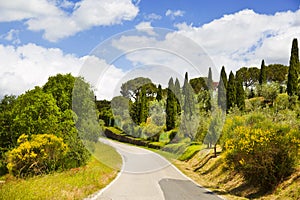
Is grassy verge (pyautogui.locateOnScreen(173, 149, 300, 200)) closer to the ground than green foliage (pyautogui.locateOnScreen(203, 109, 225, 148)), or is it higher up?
closer to the ground

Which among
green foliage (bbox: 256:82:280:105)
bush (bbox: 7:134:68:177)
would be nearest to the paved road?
bush (bbox: 7:134:68:177)

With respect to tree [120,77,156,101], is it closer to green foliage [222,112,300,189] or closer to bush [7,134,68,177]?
green foliage [222,112,300,189]

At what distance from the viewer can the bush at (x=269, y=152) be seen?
49.6 ft

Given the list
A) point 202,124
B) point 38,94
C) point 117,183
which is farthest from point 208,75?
point 38,94

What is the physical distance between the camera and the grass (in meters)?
10.8

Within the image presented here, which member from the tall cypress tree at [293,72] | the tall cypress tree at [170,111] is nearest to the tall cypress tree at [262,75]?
the tall cypress tree at [293,72]

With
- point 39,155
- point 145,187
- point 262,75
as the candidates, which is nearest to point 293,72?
point 262,75

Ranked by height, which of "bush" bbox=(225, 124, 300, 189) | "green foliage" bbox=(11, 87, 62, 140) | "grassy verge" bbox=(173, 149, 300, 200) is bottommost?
"grassy verge" bbox=(173, 149, 300, 200)

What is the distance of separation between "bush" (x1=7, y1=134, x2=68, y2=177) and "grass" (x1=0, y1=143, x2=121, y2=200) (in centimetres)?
275

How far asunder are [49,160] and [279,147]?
605 inches

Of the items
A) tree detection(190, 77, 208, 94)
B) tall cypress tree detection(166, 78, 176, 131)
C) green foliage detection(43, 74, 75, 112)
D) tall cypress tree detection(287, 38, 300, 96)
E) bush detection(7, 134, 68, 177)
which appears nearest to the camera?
tree detection(190, 77, 208, 94)

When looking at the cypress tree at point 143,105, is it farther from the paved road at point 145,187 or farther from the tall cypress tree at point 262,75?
the tall cypress tree at point 262,75

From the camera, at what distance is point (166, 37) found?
14148mm

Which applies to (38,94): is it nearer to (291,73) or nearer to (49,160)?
(49,160)
